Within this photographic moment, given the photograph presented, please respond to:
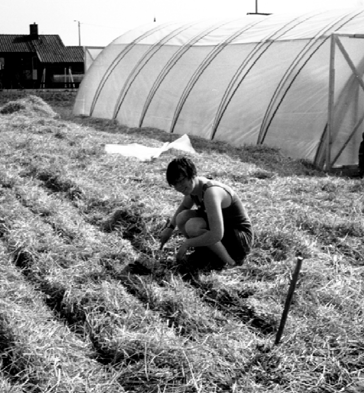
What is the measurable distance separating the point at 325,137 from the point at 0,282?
793 centimetres

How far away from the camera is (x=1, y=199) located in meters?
8.01

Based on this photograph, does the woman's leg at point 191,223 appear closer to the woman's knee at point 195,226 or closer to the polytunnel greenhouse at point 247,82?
the woman's knee at point 195,226

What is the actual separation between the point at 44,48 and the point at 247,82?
3787cm

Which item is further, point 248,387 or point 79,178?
point 79,178

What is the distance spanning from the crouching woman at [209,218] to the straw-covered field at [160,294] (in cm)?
20

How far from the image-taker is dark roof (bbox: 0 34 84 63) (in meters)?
48.3

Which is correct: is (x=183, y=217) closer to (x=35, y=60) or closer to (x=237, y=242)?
(x=237, y=242)

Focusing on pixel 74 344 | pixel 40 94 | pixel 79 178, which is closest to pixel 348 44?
pixel 79 178

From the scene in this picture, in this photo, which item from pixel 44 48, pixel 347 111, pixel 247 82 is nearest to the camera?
pixel 347 111

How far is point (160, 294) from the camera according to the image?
527 centimetres

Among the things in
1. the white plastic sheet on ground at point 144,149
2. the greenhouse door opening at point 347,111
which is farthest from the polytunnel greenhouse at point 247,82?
the white plastic sheet on ground at point 144,149

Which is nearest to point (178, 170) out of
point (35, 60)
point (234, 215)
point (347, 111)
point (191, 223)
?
point (191, 223)

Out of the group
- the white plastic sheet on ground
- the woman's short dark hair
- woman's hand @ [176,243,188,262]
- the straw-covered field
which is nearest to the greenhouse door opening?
the straw-covered field

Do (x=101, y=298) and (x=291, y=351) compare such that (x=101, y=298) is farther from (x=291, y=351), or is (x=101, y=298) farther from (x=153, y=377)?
(x=291, y=351)
